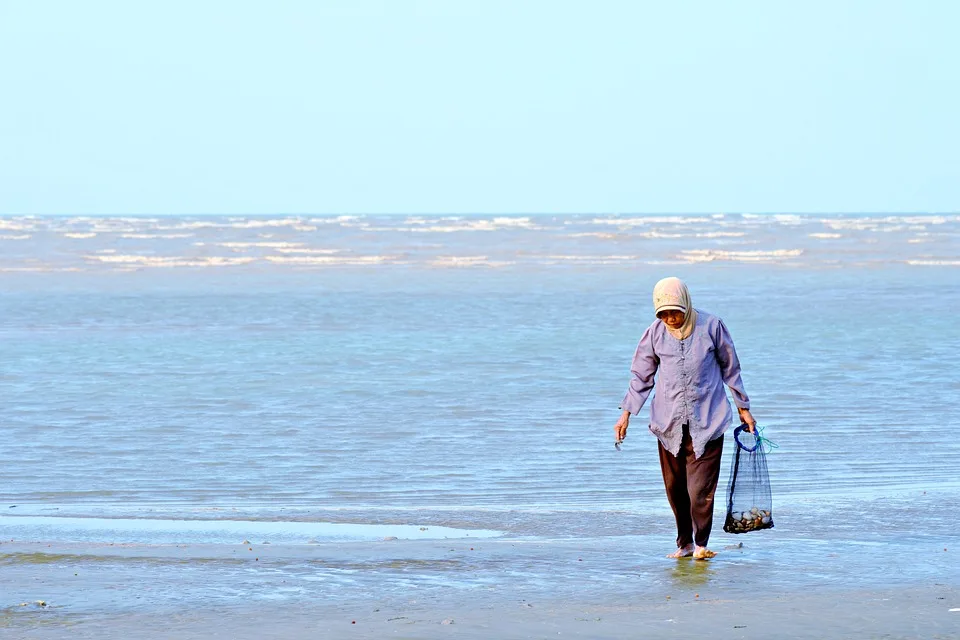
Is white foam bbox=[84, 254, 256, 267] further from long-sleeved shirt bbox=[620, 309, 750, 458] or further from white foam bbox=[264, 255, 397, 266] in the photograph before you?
long-sleeved shirt bbox=[620, 309, 750, 458]

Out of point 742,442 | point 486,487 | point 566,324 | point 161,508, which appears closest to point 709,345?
point 742,442

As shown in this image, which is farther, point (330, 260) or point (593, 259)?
point (593, 259)

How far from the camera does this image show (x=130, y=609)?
5.13 meters

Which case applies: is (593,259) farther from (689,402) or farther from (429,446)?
(689,402)

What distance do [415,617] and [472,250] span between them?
41417 millimetres

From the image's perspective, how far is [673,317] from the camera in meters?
5.87

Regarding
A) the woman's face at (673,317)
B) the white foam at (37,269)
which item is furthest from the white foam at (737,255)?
the woman's face at (673,317)

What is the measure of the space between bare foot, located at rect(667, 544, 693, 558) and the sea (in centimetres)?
13

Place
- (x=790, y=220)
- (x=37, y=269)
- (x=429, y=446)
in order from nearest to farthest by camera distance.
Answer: (x=429, y=446), (x=37, y=269), (x=790, y=220)

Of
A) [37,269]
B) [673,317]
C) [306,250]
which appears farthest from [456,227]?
[673,317]

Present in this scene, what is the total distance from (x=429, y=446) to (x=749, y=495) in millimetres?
3608

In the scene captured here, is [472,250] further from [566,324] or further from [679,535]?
[679,535]

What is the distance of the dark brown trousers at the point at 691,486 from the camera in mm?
6008

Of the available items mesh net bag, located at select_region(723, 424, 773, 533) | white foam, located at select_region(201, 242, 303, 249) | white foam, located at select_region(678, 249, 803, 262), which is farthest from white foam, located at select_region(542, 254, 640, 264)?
mesh net bag, located at select_region(723, 424, 773, 533)
